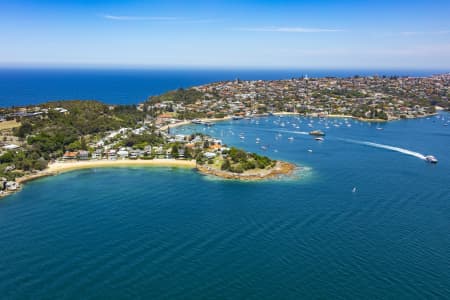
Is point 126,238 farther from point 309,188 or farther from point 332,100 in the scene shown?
point 332,100

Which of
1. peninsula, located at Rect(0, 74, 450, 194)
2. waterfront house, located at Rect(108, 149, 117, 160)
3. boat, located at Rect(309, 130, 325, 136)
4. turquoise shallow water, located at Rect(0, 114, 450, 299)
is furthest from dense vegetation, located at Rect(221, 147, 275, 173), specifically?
boat, located at Rect(309, 130, 325, 136)

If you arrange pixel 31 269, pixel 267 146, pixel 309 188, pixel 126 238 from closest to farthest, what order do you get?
pixel 31 269 → pixel 126 238 → pixel 309 188 → pixel 267 146

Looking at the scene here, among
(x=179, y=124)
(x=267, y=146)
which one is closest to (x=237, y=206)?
(x=267, y=146)

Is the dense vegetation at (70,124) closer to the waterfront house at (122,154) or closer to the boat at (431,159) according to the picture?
the waterfront house at (122,154)

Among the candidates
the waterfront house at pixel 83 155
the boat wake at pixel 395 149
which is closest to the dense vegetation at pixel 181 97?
the waterfront house at pixel 83 155

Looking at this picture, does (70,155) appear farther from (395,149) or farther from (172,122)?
(395,149)

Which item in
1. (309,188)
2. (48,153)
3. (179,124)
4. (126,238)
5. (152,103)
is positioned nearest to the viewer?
(126,238)

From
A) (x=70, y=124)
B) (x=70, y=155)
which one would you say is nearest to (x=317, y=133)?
(x=70, y=155)
